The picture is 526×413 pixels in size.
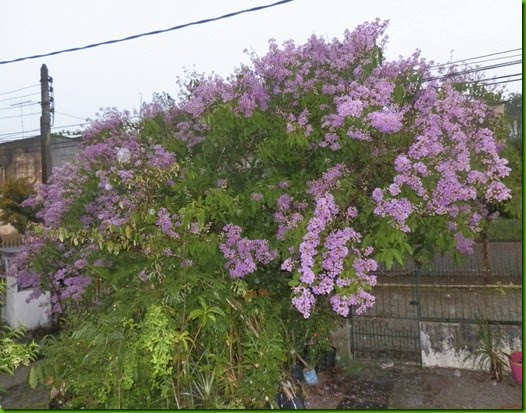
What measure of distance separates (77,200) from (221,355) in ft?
11.0

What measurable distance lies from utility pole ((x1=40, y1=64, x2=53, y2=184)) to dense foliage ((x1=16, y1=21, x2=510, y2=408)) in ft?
18.5

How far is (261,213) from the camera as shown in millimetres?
4227

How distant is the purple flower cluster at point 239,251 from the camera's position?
3801mm

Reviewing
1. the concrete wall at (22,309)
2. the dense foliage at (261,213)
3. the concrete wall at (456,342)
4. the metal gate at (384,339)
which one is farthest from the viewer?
the concrete wall at (22,309)

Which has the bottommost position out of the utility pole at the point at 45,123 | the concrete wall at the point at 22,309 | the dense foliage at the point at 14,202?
the concrete wall at the point at 22,309

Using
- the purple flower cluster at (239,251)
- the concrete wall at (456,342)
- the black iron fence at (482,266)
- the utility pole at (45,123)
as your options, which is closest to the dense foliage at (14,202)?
the utility pole at (45,123)

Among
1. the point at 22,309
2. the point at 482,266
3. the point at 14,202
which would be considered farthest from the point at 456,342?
the point at 14,202

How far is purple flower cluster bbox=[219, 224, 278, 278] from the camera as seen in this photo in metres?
3.80

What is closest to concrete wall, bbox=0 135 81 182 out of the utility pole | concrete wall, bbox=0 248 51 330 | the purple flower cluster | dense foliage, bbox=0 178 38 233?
dense foliage, bbox=0 178 38 233

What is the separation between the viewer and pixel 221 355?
328 cm

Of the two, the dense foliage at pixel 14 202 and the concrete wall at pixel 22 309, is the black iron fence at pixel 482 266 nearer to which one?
the concrete wall at pixel 22 309

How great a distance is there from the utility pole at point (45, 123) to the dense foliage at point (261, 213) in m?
5.64

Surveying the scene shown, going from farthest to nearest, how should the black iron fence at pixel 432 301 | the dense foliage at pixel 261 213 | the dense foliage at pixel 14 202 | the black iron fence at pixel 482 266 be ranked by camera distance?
the dense foliage at pixel 14 202, the black iron fence at pixel 482 266, the black iron fence at pixel 432 301, the dense foliage at pixel 261 213

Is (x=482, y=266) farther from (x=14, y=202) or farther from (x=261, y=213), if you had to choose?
(x=14, y=202)
